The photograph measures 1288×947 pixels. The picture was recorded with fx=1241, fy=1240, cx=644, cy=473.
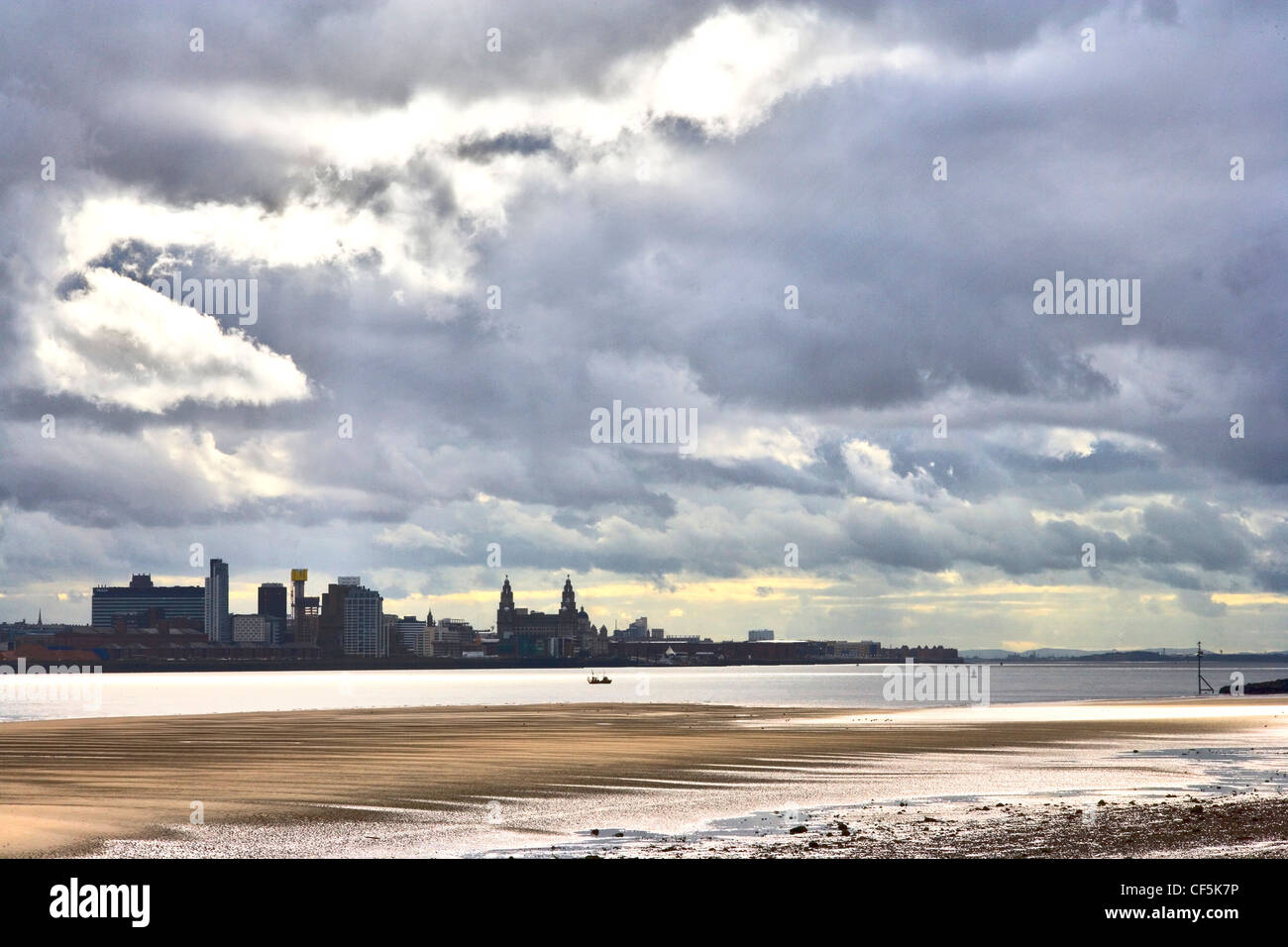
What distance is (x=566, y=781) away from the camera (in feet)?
141

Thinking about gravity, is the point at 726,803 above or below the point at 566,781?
above

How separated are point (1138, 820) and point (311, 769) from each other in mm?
29511

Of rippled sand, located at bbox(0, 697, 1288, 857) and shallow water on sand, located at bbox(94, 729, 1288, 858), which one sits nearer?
shallow water on sand, located at bbox(94, 729, 1288, 858)

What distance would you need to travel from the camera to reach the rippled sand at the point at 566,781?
29500 millimetres

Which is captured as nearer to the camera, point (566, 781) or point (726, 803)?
point (726, 803)

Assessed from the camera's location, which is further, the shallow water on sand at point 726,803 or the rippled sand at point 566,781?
the rippled sand at point 566,781

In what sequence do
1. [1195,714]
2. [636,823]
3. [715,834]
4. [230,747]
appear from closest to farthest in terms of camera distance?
[715,834] → [636,823] → [230,747] → [1195,714]

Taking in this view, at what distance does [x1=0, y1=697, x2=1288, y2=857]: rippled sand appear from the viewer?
29.5 m

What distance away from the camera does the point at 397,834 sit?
98.8ft
